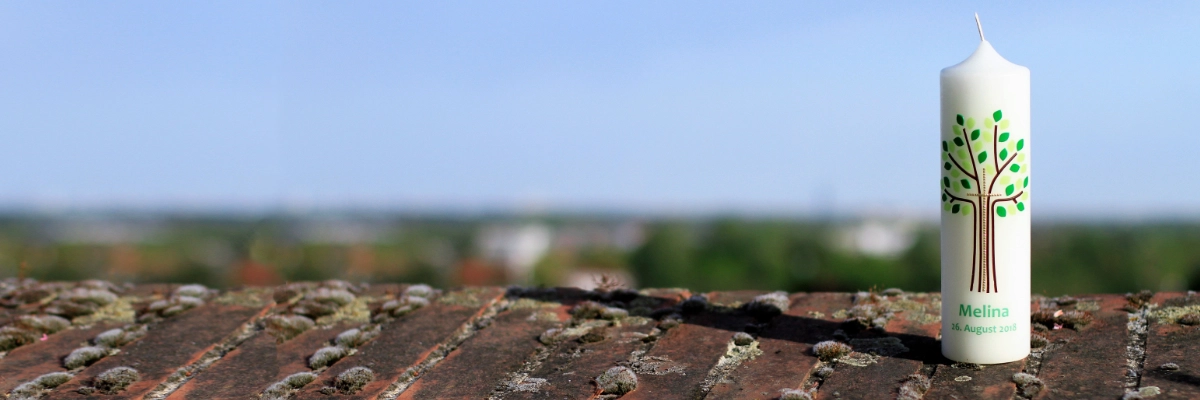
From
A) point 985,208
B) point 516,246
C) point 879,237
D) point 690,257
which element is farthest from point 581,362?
point 516,246

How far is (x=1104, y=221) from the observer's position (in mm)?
61906

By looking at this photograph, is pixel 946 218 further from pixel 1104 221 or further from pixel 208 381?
pixel 1104 221

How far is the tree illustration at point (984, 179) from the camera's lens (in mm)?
3404

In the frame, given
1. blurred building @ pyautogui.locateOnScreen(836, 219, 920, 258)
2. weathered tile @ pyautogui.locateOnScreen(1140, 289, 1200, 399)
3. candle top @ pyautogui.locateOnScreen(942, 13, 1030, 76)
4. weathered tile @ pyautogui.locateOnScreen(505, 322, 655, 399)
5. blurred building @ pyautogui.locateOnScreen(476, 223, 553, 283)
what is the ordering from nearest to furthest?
weathered tile @ pyautogui.locateOnScreen(1140, 289, 1200, 399)
candle top @ pyautogui.locateOnScreen(942, 13, 1030, 76)
weathered tile @ pyautogui.locateOnScreen(505, 322, 655, 399)
blurred building @ pyautogui.locateOnScreen(836, 219, 920, 258)
blurred building @ pyautogui.locateOnScreen(476, 223, 553, 283)

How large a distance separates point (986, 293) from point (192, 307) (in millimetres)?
4468

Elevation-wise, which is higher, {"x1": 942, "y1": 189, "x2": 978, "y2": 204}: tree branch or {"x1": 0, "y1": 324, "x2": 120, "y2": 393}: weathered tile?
{"x1": 942, "y1": 189, "x2": 978, "y2": 204}: tree branch

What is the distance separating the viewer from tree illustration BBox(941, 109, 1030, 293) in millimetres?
3404

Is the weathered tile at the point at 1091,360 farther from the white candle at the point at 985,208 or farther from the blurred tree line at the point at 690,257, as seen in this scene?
the blurred tree line at the point at 690,257

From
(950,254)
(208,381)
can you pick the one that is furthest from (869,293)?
(208,381)

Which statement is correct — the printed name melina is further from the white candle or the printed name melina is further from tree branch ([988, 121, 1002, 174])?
tree branch ([988, 121, 1002, 174])

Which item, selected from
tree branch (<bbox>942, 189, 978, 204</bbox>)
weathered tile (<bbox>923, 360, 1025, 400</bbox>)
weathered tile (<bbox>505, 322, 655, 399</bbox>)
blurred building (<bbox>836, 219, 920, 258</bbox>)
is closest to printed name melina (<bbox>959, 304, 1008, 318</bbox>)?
weathered tile (<bbox>923, 360, 1025, 400</bbox>)

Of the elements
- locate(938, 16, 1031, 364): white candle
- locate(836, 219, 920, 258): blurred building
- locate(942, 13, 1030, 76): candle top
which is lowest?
locate(836, 219, 920, 258): blurred building

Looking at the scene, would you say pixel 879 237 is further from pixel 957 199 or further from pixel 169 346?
pixel 169 346

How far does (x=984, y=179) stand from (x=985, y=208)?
12 centimetres
